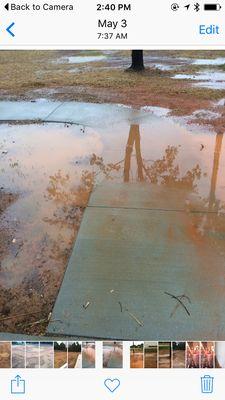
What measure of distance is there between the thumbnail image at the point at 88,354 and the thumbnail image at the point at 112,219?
87 millimetres

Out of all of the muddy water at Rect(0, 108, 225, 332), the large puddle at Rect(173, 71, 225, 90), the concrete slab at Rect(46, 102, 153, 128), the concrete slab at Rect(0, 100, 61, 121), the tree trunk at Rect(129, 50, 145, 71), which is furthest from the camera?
the tree trunk at Rect(129, 50, 145, 71)

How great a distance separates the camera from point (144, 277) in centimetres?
244

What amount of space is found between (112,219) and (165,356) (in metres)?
1.44

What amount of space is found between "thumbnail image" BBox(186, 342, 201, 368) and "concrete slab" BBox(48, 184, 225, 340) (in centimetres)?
44

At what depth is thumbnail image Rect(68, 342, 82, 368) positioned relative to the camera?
5.29ft

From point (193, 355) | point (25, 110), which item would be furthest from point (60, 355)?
point (25, 110)

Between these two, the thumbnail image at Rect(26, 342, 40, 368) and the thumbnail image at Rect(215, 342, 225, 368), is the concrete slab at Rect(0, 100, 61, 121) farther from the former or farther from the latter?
the thumbnail image at Rect(215, 342, 225, 368)

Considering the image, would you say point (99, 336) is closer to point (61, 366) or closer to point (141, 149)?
point (61, 366)

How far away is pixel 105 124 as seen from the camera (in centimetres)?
496

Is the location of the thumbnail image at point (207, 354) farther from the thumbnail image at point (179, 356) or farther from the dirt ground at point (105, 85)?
the dirt ground at point (105, 85)

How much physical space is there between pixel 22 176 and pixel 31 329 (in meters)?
1.76

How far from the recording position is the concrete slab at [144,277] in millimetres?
2152
